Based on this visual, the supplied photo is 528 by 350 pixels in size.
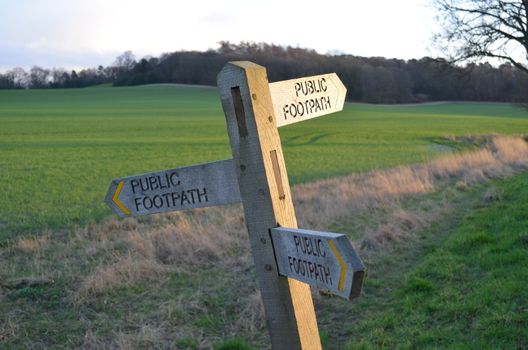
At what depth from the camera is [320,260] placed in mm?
2061

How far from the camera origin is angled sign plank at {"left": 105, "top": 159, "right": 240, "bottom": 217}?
→ 2535mm

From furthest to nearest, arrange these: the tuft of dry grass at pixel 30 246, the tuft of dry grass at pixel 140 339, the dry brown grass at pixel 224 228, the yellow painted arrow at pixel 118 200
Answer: the tuft of dry grass at pixel 30 246 → the dry brown grass at pixel 224 228 → the tuft of dry grass at pixel 140 339 → the yellow painted arrow at pixel 118 200

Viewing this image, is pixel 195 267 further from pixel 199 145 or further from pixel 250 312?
pixel 199 145

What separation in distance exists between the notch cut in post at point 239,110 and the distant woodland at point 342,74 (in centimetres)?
1146

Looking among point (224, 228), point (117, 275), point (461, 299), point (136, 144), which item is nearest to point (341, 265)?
point (461, 299)

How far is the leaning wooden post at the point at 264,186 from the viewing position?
231cm

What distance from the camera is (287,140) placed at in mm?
33438

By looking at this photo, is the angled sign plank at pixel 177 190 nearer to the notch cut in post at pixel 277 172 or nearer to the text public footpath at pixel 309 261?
the notch cut in post at pixel 277 172

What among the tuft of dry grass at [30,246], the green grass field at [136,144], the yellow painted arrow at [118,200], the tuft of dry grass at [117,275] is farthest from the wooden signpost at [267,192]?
the green grass field at [136,144]

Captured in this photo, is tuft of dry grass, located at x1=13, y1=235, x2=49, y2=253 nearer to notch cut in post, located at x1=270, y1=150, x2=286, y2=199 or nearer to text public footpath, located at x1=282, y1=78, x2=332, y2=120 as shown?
text public footpath, located at x1=282, y1=78, x2=332, y2=120

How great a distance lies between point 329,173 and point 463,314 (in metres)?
15.4

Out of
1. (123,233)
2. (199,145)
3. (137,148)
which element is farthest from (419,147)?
(123,233)

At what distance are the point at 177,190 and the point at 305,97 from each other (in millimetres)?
765

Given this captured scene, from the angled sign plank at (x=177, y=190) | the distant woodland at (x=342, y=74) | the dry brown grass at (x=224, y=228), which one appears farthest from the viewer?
the distant woodland at (x=342, y=74)
